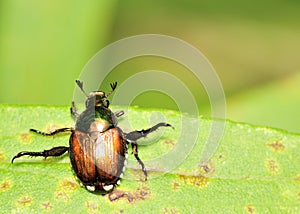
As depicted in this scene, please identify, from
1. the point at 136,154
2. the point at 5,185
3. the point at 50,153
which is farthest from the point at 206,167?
the point at 5,185

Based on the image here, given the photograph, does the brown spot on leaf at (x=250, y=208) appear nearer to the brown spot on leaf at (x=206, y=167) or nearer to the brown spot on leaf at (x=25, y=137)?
the brown spot on leaf at (x=206, y=167)

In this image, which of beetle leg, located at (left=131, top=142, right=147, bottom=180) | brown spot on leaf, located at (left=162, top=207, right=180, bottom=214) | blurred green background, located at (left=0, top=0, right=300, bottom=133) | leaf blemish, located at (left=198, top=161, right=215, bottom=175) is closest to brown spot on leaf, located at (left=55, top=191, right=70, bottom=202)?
beetle leg, located at (left=131, top=142, right=147, bottom=180)

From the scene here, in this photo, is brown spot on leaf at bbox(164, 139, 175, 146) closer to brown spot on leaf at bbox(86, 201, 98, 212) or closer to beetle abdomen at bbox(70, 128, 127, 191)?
beetle abdomen at bbox(70, 128, 127, 191)

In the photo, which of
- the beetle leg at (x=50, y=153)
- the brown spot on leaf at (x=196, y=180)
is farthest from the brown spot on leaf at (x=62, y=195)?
the brown spot on leaf at (x=196, y=180)

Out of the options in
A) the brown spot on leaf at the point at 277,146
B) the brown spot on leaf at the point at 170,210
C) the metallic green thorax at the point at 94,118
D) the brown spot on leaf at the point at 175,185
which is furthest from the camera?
the metallic green thorax at the point at 94,118

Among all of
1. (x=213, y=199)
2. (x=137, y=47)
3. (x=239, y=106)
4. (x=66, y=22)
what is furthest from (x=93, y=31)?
(x=213, y=199)

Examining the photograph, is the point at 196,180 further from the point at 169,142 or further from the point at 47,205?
the point at 47,205

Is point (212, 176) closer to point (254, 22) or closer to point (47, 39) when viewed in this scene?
point (47, 39)
